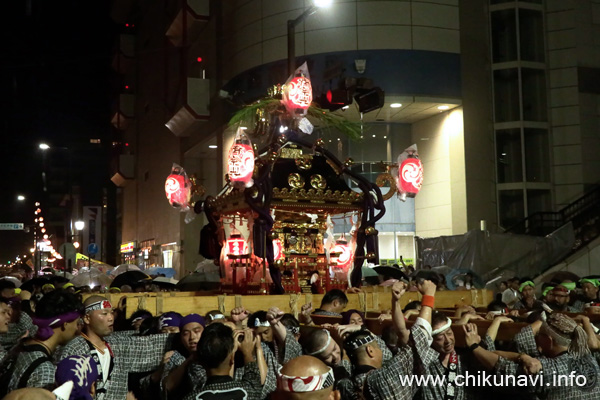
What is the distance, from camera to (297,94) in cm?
1420

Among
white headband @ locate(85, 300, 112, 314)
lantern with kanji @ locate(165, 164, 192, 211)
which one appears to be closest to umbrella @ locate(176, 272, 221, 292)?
lantern with kanji @ locate(165, 164, 192, 211)

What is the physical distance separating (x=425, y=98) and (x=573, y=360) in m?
21.0

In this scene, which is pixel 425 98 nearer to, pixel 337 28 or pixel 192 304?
pixel 337 28

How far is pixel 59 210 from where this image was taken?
9556 cm

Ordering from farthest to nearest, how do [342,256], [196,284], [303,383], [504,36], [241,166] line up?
[504,36]
[196,284]
[342,256]
[241,166]
[303,383]

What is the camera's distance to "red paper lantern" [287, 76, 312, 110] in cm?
1420

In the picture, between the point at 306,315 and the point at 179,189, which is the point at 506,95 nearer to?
the point at 179,189

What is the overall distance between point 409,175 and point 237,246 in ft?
13.4

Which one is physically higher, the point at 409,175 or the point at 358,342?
the point at 409,175

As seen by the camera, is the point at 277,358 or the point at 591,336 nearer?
the point at 591,336

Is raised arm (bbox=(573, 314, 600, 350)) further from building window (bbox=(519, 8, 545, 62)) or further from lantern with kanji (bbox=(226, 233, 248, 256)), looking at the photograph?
building window (bbox=(519, 8, 545, 62))

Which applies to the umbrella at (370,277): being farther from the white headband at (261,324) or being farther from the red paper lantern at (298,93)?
the white headband at (261,324)

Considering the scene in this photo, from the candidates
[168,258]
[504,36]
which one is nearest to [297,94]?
[504,36]

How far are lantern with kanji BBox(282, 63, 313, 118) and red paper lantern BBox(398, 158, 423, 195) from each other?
261 cm
